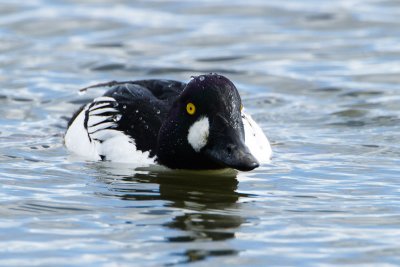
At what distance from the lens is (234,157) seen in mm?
9383

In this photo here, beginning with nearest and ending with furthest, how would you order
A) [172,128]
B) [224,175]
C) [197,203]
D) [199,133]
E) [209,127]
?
[197,203] < [209,127] < [199,133] < [172,128] < [224,175]

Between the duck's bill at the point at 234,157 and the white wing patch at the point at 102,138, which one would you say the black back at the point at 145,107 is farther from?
the duck's bill at the point at 234,157

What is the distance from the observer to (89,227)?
859cm

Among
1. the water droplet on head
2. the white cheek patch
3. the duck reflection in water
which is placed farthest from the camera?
the water droplet on head

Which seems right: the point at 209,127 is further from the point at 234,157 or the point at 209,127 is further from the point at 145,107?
the point at 145,107

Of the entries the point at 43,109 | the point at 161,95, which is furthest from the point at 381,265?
the point at 43,109

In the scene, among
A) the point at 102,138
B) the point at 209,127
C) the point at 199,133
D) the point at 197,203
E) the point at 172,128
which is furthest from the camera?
the point at 102,138

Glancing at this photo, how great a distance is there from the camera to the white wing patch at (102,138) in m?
10.8

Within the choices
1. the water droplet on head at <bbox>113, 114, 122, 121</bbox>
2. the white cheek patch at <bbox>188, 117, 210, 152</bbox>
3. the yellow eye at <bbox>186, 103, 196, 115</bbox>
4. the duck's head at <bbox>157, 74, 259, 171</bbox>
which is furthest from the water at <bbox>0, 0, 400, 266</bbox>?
the yellow eye at <bbox>186, 103, 196, 115</bbox>

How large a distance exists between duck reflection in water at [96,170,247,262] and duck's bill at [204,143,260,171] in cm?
35

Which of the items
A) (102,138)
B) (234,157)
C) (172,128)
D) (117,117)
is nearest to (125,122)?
(117,117)

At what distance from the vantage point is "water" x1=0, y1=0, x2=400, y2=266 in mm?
8203

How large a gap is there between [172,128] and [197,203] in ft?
3.11

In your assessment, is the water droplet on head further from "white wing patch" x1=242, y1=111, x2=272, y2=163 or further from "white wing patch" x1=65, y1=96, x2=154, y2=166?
"white wing patch" x1=242, y1=111, x2=272, y2=163
